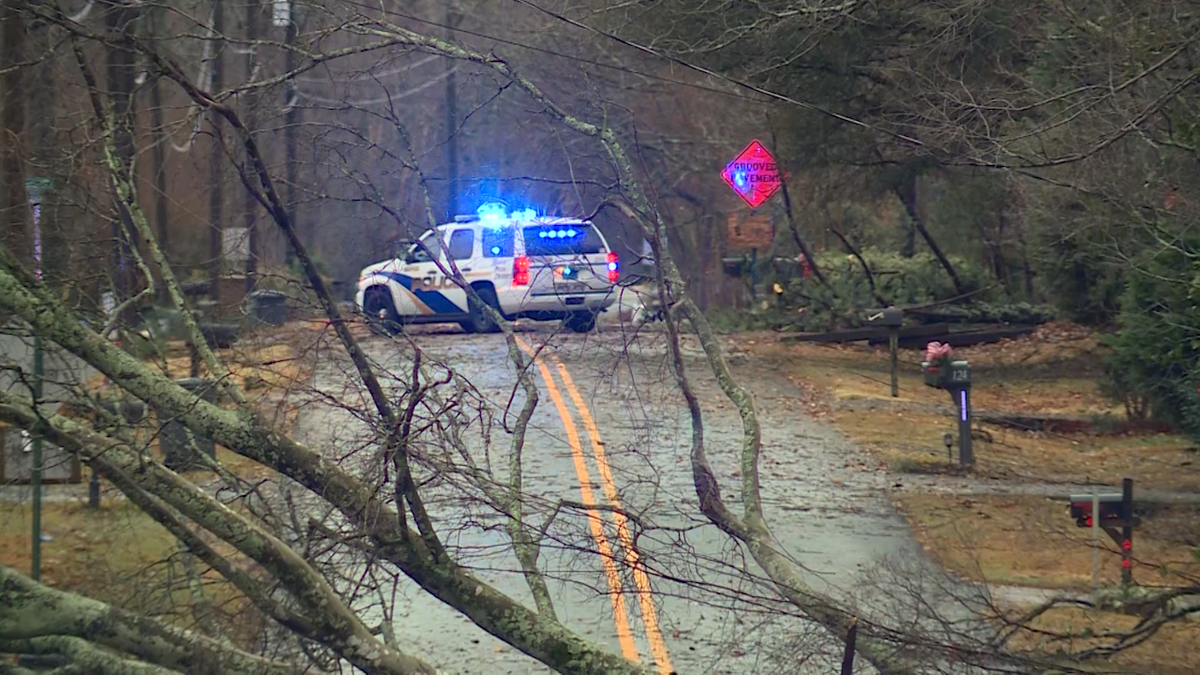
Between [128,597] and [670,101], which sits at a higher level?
[670,101]

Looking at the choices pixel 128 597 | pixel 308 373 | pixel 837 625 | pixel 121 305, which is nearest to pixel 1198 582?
pixel 837 625

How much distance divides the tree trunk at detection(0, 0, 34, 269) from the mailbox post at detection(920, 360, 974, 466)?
27.6 ft

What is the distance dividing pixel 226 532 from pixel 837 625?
270 cm

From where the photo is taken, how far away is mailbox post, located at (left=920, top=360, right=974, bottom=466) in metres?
13.0

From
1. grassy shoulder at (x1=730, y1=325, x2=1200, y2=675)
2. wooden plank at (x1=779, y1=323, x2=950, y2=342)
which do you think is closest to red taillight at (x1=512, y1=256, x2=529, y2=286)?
grassy shoulder at (x1=730, y1=325, x2=1200, y2=675)

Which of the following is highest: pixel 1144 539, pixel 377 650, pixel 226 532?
pixel 226 532

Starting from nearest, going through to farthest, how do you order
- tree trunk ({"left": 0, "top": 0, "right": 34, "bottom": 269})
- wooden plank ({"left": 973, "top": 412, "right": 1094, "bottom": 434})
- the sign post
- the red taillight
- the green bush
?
tree trunk ({"left": 0, "top": 0, "right": 34, "bottom": 269})
the red taillight
the green bush
wooden plank ({"left": 973, "top": 412, "right": 1094, "bottom": 434})
the sign post

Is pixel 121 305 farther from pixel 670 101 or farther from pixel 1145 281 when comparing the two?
pixel 670 101

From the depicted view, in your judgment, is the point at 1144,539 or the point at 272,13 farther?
the point at 1144,539

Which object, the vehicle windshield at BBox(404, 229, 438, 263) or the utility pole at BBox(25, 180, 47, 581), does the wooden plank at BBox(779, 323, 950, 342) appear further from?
the utility pole at BBox(25, 180, 47, 581)

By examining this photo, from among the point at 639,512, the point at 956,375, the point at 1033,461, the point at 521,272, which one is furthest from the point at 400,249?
the point at 1033,461

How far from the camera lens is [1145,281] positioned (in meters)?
13.2

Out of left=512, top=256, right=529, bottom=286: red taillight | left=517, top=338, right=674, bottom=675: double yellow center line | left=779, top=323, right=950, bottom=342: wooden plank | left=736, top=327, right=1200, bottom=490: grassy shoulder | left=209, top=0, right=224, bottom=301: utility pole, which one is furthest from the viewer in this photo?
left=779, top=323, right=950, bottom=342: wooden plank

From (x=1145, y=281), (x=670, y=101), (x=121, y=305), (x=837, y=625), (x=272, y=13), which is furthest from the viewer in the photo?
(x=670, y=101)
